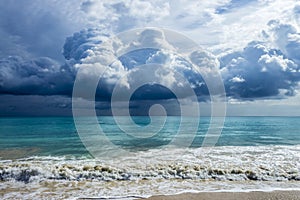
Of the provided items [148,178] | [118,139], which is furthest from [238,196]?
[118,139]

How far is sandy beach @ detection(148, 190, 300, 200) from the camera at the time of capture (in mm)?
8422

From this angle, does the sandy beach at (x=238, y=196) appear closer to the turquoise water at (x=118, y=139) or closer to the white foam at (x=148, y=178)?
the white foam at (x=148, y=178)

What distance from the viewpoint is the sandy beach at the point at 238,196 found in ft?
27.6

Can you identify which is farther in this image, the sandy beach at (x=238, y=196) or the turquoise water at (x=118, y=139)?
the turquoise water at (x=118, y=139)

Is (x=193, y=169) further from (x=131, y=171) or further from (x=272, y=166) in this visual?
(x=272, y=166)

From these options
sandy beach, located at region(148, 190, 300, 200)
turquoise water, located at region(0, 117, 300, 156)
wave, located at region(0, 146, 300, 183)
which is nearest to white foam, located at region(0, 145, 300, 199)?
wave, located at region(0, 146, 300, 183)

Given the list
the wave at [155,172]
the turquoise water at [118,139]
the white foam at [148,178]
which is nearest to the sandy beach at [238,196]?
the white foam at [148,178]

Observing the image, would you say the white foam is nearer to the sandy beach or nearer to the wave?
the wave

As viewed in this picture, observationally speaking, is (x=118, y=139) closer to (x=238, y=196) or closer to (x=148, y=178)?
(x=148, y=178)

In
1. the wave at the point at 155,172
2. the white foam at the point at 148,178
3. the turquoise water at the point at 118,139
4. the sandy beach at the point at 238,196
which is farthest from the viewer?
the turquoise water at the point at 118,139

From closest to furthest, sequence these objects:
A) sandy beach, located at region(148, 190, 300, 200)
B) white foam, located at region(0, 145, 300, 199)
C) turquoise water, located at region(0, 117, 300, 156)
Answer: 1. sandy beach, located at region(148, 190, 300, 200)
2. white foam, located at region(0, 145, 300, 199)
3. turquoise water, located at region(0, 117, 300, 156)

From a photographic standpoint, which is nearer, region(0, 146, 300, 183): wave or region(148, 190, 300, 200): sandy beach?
region(148, 190, 300, 200): sandy beach

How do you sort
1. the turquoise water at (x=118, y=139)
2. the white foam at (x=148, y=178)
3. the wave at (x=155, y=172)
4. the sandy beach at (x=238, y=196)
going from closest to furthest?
the sandy beach at (x=238, y=196) → the white foam at (x=148, y=178) → the wave at (x=155, y=172) → the turquoise water at (x=118, y=139)

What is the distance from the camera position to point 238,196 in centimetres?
859
